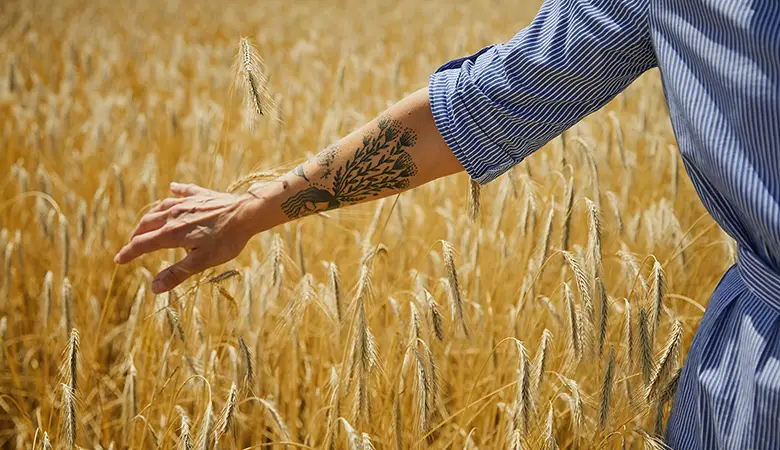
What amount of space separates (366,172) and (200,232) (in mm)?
284

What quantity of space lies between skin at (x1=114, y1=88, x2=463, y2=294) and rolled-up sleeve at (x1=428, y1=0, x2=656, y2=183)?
5 centimetres

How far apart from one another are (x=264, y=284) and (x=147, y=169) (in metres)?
0.72

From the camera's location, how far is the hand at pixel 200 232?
112 cm

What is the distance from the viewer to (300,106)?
10.2 feet

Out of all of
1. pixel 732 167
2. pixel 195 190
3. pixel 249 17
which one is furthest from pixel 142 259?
pixel 249 17

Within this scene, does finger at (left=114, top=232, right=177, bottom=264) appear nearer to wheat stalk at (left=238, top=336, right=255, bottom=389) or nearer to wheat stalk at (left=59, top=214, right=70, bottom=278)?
wheat stalk at (left=238, top=336, right=255, bottom=389)

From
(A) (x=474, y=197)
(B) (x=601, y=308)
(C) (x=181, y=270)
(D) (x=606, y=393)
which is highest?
(C) (x=181, y=270)

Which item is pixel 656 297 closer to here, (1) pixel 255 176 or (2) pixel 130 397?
(1) pixel 255 176

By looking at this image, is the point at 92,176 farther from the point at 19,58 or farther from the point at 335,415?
the point at 19,58

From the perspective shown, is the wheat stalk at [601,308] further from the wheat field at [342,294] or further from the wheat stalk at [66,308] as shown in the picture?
the wheat stalk at [66,308]

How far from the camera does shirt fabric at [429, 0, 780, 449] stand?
687 millimetres

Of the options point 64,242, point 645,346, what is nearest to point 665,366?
point 645,346

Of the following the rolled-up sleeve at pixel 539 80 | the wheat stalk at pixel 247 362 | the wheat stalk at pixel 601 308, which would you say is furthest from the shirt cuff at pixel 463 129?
the wheat stalk at pixel 247 362

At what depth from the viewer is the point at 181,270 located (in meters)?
1.13
